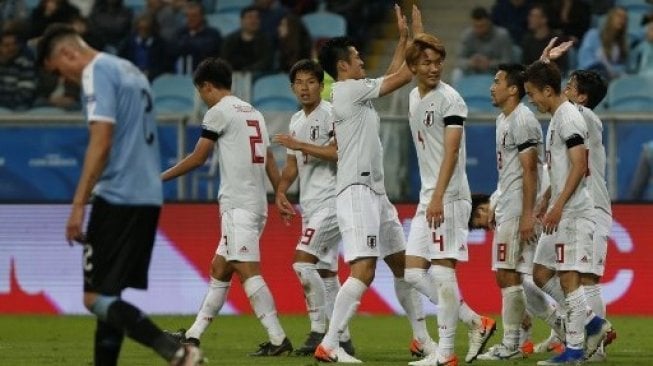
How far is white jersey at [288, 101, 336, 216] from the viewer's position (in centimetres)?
1376

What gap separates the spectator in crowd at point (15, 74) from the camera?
20.4m

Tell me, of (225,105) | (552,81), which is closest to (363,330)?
(225,105)

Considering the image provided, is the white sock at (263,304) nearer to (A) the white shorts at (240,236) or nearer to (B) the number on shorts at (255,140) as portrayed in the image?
(A) the white shorts at (240,236)

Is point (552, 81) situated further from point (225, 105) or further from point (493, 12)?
point (493, 12)

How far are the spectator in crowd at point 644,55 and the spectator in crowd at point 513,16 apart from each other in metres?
1.45

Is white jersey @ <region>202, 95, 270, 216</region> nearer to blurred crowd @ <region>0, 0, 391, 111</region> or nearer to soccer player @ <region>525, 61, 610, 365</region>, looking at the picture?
soccer player @ <region>525, 61, 610, 365</region>

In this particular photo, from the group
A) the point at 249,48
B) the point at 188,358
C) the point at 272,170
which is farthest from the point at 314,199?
the point at 249,48

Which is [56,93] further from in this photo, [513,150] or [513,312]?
[513,312]

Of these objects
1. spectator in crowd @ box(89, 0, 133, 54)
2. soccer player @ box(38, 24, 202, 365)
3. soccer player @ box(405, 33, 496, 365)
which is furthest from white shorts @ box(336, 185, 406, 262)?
spectator in crowd @ box(89, 0, 133, 54)

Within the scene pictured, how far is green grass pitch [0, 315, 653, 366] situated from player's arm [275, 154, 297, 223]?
44.9 inches

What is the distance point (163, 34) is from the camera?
22328 millimetres

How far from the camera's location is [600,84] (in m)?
13.1

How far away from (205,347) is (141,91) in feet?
15.4

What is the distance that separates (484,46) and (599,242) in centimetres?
878
